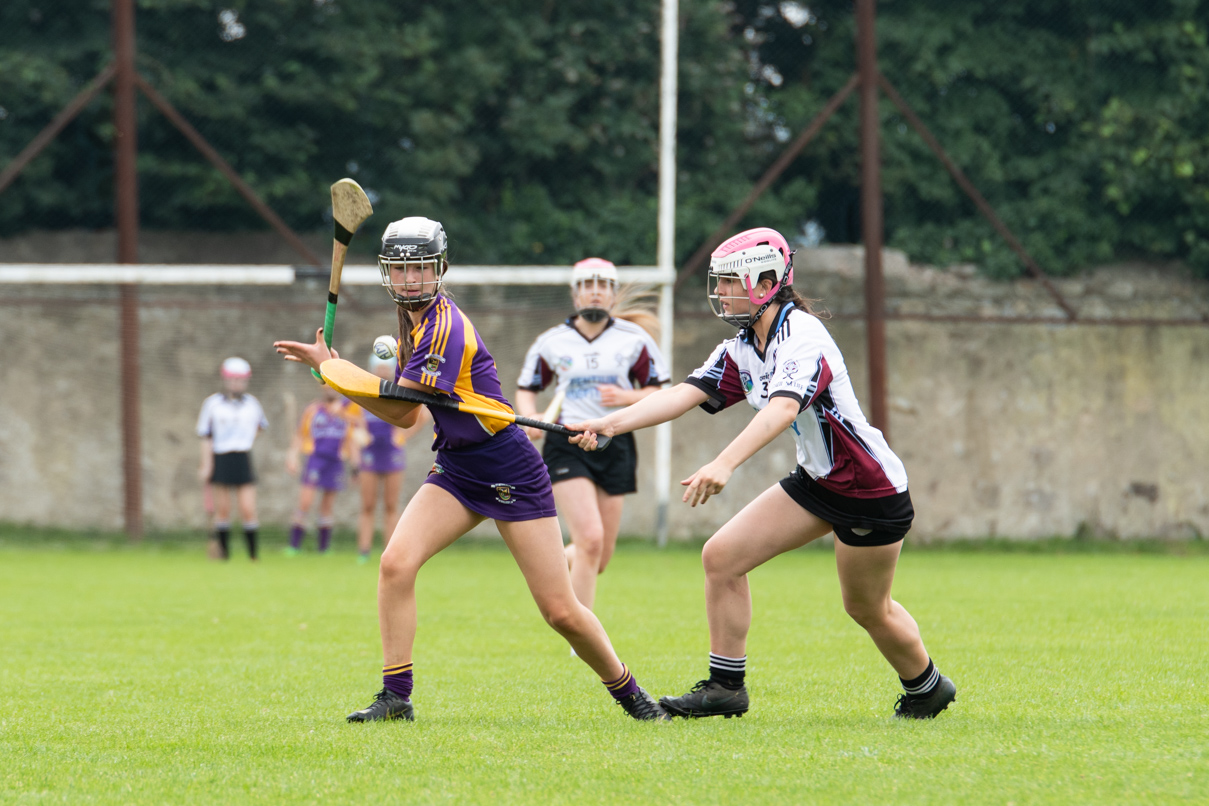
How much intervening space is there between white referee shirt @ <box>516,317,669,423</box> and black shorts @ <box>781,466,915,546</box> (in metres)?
3.18

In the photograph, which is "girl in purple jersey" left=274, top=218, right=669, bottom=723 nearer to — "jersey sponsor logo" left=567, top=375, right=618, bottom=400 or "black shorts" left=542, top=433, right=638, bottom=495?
"black shorts" left=542, top=433, right=638, bottom=495

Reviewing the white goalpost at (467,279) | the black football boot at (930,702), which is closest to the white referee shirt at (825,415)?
the black football boot at (930,702)

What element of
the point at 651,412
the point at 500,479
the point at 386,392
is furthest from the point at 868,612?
the point at 386,392

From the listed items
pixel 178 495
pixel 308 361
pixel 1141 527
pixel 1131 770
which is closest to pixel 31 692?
pixel 308 361

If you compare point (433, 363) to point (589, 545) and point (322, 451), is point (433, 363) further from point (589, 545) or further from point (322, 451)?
point (322, 451)

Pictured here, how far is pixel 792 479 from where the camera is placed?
5160mm

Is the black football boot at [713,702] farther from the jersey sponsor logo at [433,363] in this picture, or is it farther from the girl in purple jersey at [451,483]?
the jersey sponsor logo at [433,363]

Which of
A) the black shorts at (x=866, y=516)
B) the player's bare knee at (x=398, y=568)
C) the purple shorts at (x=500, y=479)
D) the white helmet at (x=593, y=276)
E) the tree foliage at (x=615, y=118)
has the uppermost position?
the tree foliage at (x=615, y=118)

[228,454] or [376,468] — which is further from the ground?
[228,454]

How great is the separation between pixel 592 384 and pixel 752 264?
3.25 meters

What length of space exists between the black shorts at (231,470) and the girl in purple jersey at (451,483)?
32.0ft

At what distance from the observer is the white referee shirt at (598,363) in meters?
8.08

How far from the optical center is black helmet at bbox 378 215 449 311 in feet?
16.4

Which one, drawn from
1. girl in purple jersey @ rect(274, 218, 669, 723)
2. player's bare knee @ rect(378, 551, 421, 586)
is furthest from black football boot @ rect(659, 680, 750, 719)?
player's bare knee @ rect(378, 551, 421, 586)
